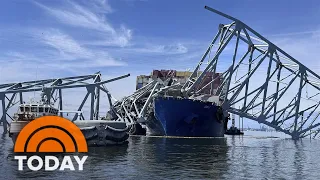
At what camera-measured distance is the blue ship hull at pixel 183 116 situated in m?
87.4

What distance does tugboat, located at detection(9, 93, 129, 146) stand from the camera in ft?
159

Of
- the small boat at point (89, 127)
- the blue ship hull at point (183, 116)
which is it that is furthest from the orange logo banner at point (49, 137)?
the blue ship hull at point (183, 116)

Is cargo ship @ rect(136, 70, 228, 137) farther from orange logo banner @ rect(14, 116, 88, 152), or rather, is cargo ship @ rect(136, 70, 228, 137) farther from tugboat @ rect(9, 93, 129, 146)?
orange logo banner @ rect(14, 116, 88, 152)

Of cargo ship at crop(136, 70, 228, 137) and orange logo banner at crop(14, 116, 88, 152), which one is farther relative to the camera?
cargo ship at crop(136, 70, 228, 137)

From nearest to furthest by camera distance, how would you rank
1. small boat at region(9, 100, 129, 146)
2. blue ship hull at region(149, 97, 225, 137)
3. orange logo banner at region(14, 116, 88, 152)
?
orange logo banner at region(14, 116, 88, 152)
small boat at region(9, 100, 129, 146)
blue ship hull at region(149, 97, 225, 137)

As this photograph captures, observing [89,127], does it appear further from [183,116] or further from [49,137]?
[183,116]

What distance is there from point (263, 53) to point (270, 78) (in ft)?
23.7

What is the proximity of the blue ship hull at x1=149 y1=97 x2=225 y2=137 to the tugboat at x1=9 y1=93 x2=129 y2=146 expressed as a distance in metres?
28.4

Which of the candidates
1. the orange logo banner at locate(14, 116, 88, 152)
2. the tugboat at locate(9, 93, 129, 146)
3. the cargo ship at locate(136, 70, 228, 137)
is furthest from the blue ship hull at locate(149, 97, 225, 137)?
the orange logo banner at locate(14, 116, 88, 152)

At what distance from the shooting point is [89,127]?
51062 millimetres

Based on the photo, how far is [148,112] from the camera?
103250mm

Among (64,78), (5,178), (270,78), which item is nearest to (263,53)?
(270,78)

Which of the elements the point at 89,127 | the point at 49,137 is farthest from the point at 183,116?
the point at 49,137

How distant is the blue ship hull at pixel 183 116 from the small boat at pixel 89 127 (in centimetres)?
2836
